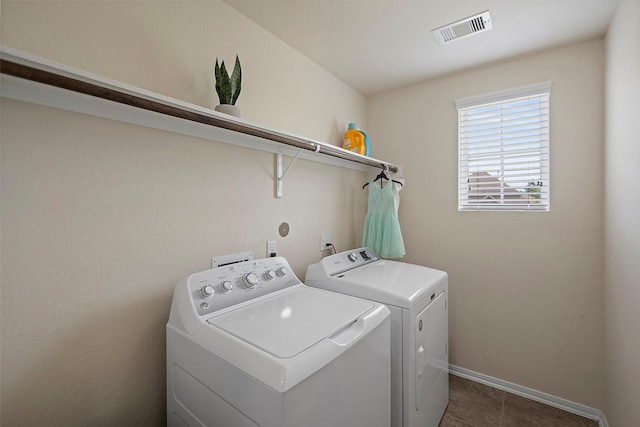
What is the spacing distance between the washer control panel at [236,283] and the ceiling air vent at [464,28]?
1.70 m

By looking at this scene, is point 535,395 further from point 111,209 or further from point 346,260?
point 111,209

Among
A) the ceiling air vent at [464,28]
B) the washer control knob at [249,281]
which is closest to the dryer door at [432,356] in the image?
the washer control knob at [249,281]

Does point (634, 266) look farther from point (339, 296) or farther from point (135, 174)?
point (135, 174)

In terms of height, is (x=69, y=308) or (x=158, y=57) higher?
(x=158, y=57)

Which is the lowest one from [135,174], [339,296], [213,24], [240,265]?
[339,296]

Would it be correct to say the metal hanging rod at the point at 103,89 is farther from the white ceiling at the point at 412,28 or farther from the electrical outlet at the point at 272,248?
the white ceiling at the point at 412,28

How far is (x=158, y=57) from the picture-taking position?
1.23 metres

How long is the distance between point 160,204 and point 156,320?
506 mm

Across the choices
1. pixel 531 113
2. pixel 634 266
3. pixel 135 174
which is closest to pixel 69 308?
pixel 135 174

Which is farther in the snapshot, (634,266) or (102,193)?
(634,266)

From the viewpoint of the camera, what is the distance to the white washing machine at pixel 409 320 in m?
1.41

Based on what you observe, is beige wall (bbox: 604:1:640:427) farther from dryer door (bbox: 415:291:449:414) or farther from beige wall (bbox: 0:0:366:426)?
beige wall (bbox: 0:0:366:426)

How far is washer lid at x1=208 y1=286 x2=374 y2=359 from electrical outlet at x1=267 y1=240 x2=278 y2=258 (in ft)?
1.19

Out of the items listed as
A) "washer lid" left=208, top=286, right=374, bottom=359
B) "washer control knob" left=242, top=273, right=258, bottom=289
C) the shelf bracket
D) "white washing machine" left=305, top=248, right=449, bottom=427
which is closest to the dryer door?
"white washing machine" left=305, top=248, right=449, bottom=427
